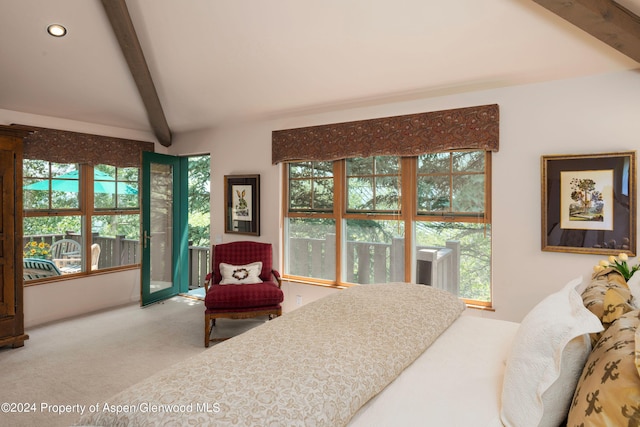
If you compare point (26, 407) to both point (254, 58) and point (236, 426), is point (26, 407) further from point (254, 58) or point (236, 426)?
point (254, 58)

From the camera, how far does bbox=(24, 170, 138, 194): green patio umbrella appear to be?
4340mm

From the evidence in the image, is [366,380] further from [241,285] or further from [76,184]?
[76,184]

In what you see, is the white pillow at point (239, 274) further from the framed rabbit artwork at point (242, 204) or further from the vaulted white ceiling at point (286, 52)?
the vaulted white ceiling at point (286, 52)

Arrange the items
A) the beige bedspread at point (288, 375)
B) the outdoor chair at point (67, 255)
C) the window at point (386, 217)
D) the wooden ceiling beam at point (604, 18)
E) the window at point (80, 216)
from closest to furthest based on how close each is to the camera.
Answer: the beige bedspread at point (288, 375) → the wooden ceiling beam at point (604, 18) → the window at point (386, 217) → the window at point (80, 216) → the outdoor chair at point (67, 255)

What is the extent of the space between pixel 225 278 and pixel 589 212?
3358mm

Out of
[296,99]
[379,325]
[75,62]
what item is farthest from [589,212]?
[75,62]

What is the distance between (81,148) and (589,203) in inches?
210

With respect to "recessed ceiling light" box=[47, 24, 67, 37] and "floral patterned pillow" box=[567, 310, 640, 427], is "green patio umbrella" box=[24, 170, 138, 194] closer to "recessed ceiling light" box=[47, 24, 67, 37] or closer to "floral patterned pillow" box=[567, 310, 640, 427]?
"recessed ceiling light" box=[47, 24, 67, 37]

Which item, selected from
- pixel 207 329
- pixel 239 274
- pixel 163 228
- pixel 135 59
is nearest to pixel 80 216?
pixel 163 228

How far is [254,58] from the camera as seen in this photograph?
3498 millimetres

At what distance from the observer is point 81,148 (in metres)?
4.57

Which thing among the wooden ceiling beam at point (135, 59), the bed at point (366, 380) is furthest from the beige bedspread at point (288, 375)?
the wooden ceiling beam at point (135, 59)

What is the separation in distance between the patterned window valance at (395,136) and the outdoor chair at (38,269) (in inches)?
114

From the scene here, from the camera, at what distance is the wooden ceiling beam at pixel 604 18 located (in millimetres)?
2084
